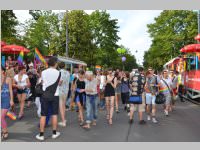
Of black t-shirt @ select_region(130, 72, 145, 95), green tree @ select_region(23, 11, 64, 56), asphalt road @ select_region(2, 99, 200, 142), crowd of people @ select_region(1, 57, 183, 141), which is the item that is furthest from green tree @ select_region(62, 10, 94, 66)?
black t-shirt @ select_region(130, 72, 145, 95)

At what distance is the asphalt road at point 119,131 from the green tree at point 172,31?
45396mm

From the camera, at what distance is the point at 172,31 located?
57.5m

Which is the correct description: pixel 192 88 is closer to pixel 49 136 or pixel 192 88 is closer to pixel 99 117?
pixel 99 117

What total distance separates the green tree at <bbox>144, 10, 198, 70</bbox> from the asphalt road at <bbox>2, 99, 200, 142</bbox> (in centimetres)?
4540

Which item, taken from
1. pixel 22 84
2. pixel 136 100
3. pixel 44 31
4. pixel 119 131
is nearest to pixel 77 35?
pixel 44 31

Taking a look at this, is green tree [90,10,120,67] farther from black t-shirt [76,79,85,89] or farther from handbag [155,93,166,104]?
black t-shirt [76,79,85,89]

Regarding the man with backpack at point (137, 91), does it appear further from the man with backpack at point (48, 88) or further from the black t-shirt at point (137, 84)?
the man with backpack at point (48, 88)

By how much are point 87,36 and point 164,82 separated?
36409 millimetres

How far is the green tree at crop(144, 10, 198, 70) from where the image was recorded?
2193 inches

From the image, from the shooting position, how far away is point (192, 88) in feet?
62.0

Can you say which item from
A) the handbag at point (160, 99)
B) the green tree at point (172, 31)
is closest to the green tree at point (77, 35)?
the green tree at point (172, 31)

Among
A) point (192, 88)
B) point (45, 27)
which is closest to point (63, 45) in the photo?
point (45, 27)

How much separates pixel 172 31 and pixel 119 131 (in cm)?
5066

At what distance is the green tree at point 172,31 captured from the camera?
55713mm
